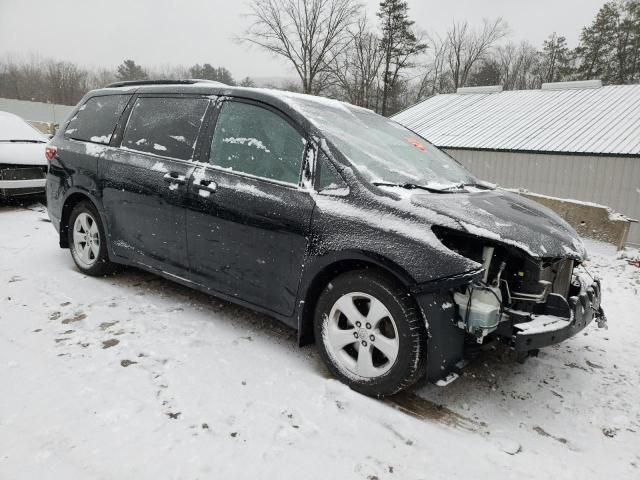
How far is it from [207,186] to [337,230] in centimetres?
112

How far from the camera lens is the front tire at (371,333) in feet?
8.11

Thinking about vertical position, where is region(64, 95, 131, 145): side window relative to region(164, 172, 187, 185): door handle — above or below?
above

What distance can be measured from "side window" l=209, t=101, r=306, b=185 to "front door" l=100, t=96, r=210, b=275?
0.87 feet

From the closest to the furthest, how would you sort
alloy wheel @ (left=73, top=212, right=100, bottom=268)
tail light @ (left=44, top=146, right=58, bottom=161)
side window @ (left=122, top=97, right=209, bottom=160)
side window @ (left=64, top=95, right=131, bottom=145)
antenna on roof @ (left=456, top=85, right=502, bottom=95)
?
side window @ (left=122, top=97, right=209, bottom=160) < side window @ (left=64, top=95, right=131, bottom=145) < alloy wheel @ (left=73, top=212, right=100, bottom=268) < tail light @ (left=44, top=146, right=58, bottom=161) < antenna on roof @ (left=456, top=85, right=502, bottom=95)

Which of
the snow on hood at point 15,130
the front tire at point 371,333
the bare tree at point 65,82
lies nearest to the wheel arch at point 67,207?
the front tire at point 371,333

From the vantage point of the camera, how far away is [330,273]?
281 cm

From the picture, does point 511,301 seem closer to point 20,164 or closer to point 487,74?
point 20,164

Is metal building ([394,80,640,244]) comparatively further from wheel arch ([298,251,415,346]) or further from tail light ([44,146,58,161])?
tail light ([44,146,58,161])

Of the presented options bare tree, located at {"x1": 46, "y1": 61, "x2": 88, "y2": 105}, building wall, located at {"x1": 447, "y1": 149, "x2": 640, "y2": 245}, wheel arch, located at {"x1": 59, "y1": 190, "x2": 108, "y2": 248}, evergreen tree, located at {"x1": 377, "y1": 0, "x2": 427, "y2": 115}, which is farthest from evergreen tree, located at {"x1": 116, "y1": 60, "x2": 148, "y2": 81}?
wheel arch, located at {"x1": 59, "y1": 190, "x2": 108, "y2": 248}

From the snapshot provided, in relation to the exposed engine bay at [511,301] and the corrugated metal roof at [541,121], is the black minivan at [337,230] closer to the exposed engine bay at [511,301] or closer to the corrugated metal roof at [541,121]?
the exposed engine bay at [511,301]

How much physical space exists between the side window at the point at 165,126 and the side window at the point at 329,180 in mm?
1166

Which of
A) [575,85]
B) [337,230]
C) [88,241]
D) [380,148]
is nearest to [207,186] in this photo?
[337,230]

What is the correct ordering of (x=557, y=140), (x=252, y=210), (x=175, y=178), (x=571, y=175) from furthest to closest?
1. (x=557, y=140)
2. (x=571, y=175)
3. (x=175, y=178)
4. (x=252, y=210)

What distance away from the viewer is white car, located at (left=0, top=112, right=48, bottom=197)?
728 cm
